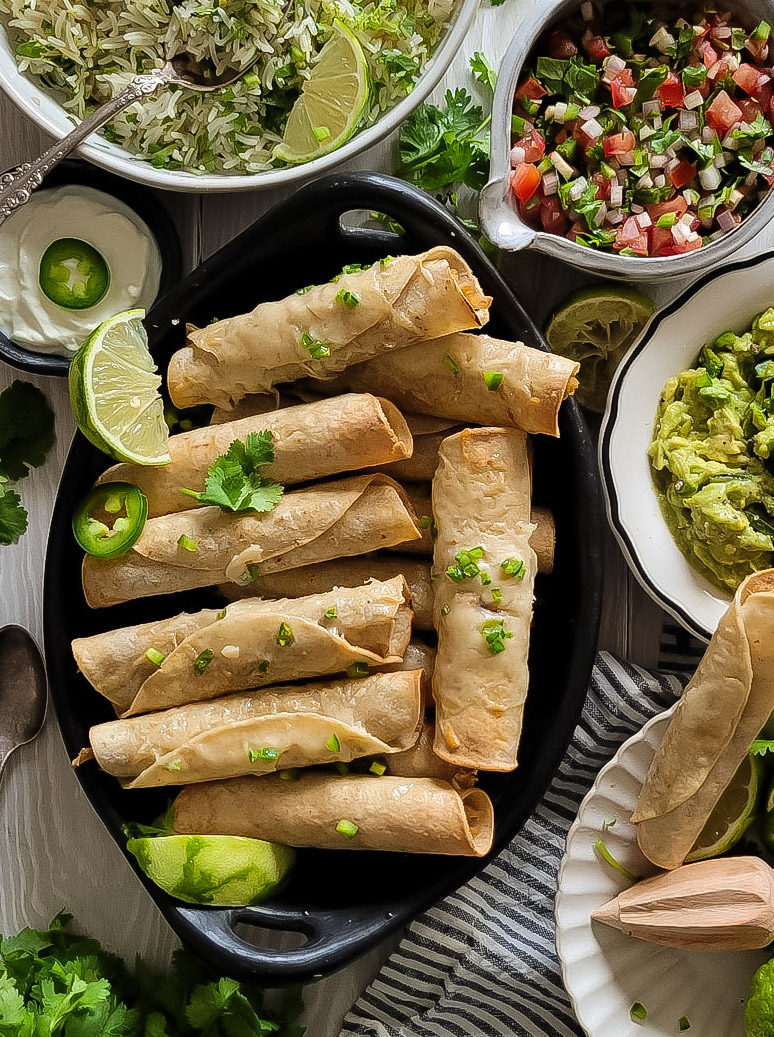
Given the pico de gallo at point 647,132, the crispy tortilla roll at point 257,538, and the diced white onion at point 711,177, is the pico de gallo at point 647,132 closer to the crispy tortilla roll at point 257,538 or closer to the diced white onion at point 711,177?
the diced white onion at point 711,177

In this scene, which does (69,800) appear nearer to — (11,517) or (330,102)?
(11,517)

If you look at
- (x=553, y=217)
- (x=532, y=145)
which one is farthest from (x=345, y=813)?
(x=532, y=145)

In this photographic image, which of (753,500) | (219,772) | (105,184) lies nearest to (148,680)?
(219,772)

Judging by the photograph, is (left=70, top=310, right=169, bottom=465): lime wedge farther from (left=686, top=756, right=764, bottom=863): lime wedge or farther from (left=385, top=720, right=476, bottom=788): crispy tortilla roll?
(left=686, top=756, right=764, bottom=863): lime wedge

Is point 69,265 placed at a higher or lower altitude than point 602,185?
lower

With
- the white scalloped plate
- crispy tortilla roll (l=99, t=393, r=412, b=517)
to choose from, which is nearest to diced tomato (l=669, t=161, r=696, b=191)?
crispy tortilla roll (l=99, t=393, r=412, b=517)

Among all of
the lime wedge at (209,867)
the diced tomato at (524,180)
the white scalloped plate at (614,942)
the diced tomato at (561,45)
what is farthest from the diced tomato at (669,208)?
the lime wedge at (209,867)
